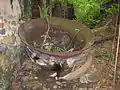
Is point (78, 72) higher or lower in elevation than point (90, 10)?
lower

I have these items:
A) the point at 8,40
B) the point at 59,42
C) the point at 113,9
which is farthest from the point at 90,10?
the point at 8,40

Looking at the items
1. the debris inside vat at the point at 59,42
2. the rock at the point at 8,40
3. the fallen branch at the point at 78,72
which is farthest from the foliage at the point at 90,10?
the rock at the point at 8,40

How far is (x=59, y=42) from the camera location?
2.68 meters

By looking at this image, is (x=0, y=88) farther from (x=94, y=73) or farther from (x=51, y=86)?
(x=94, y=73)

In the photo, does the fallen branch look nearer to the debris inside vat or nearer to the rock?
the debris inside vat

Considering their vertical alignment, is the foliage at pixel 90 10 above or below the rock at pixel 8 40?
above

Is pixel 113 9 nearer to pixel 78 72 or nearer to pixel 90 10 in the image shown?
pixel 90 10

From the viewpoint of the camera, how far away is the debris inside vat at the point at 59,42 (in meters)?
2.59

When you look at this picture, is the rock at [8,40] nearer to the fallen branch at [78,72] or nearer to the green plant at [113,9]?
the fallen branch at [78,72]

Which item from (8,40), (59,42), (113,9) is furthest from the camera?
(113,9)

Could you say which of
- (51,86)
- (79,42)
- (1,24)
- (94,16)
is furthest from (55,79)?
(94,16)

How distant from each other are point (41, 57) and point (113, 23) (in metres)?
1.27

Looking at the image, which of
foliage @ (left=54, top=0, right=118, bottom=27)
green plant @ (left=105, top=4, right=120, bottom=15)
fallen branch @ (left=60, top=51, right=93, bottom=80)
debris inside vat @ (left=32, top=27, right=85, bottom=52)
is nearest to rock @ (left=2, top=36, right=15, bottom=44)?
debris inside vat @ (left=32, top=27, right=85, bottom=52)

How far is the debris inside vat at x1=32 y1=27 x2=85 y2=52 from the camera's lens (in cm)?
259
